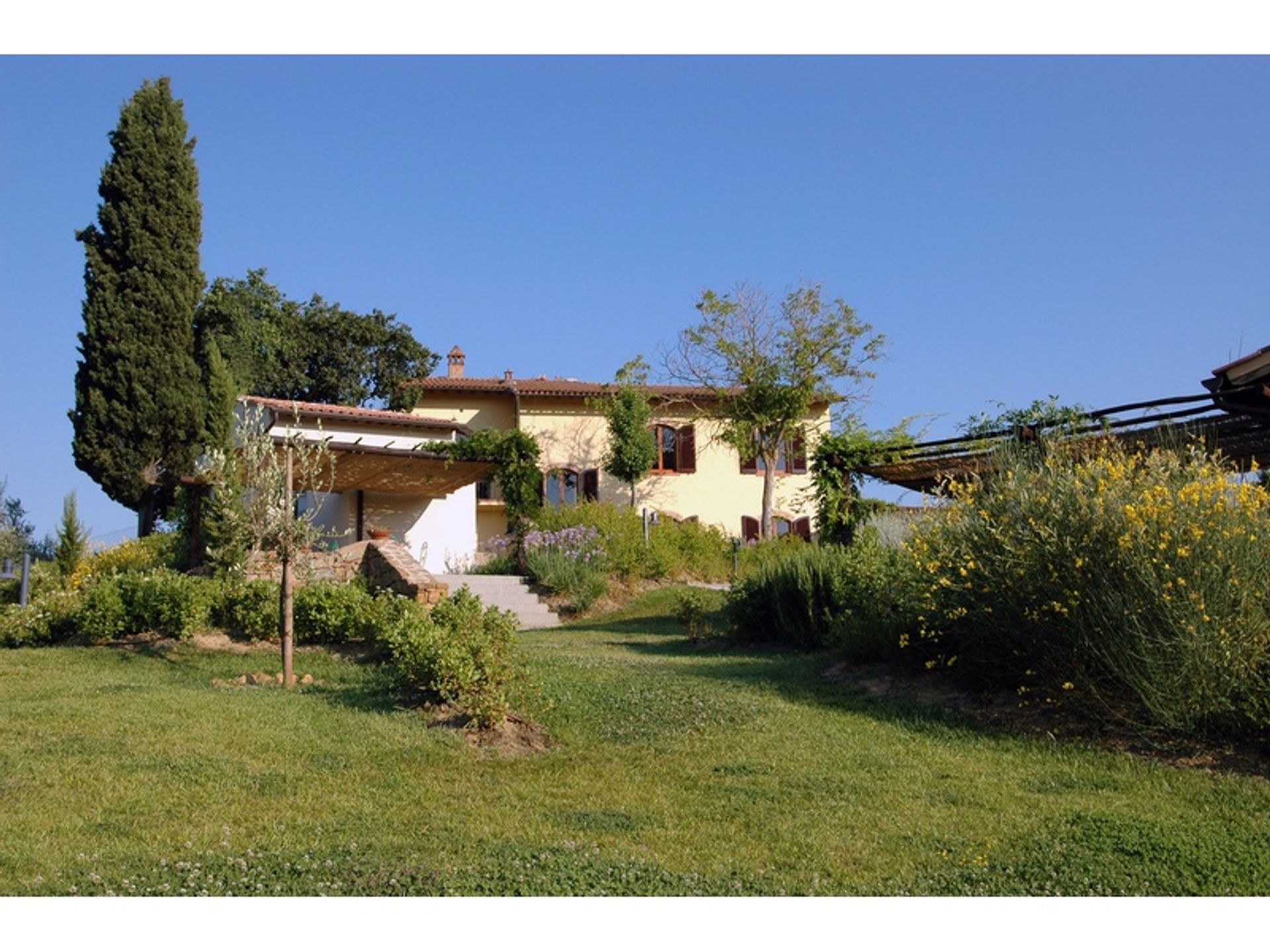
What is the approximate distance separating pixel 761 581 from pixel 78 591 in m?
8.71

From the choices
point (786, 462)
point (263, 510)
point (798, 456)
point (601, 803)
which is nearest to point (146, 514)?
point (786, 462)

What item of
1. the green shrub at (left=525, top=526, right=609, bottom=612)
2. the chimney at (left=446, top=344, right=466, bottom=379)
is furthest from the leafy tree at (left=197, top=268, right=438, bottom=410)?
the green shrub at (left=525, top=526, right=609, bottom=612)

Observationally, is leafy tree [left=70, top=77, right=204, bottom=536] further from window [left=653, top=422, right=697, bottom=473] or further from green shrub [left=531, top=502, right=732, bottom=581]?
window [left=653, top=422, right=697, bottom=473]

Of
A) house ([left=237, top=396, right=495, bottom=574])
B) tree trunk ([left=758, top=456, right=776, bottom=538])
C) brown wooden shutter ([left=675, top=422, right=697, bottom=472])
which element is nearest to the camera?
house ([left=237, top=396, right=495, bottom=574])

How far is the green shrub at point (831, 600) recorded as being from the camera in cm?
1023

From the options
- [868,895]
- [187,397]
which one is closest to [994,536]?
[868,895]

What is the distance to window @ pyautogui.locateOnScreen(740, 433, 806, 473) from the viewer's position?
33.3 metres

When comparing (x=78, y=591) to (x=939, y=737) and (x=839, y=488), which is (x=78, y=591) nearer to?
(x=839, y=488)

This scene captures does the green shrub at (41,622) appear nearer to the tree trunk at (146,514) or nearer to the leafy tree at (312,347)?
the tree trunk at (146,514)

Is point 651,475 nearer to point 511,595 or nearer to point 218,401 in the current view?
point 218,401

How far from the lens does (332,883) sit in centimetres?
455

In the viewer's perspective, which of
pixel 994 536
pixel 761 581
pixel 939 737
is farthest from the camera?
pixel 761 581

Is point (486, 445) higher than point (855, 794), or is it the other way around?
point (486, 445)

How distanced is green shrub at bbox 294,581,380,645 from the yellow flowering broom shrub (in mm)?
6133
